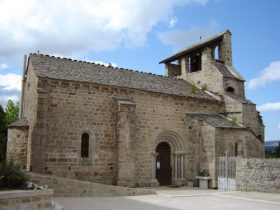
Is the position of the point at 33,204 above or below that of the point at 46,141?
below

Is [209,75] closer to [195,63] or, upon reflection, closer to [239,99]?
[195,63]

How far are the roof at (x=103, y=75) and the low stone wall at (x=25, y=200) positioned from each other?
8.81 metres

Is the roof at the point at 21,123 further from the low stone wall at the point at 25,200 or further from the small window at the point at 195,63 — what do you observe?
the small window at the point at 195,63

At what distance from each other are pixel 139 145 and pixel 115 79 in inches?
168

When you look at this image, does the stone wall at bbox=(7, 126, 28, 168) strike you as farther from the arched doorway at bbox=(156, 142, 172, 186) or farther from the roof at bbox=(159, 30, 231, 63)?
the roof at bbox=(159, 30, 231, 63)

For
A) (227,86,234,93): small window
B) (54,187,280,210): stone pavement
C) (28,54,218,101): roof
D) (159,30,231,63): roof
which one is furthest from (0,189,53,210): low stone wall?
(159,30,231,63): roof

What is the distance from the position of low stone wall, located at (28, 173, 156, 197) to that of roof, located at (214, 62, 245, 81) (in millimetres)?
12202

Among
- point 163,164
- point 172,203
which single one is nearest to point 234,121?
point 163,164

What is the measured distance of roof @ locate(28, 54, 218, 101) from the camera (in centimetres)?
1738

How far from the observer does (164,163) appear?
2056 centimetres

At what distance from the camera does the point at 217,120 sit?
2080 centimetres

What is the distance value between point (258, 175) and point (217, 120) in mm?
4892

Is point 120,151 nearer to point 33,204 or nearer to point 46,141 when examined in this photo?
point 46,141

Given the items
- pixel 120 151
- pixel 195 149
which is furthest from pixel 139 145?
pixel 195 149
